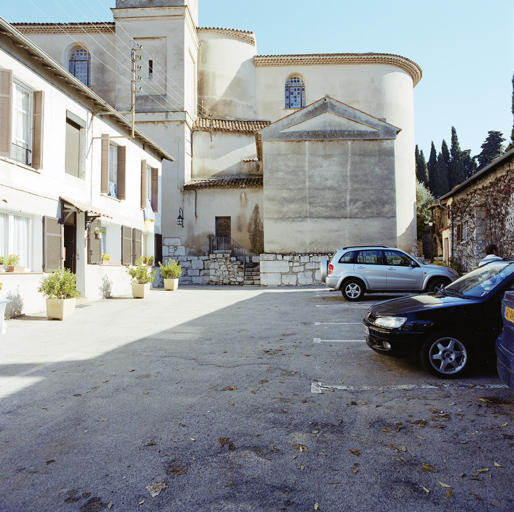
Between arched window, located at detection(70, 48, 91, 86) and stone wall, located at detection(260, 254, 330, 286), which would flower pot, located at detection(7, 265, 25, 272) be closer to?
stone wall, located at detection(260, 254, 330, 286)

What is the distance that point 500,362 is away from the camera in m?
3.96

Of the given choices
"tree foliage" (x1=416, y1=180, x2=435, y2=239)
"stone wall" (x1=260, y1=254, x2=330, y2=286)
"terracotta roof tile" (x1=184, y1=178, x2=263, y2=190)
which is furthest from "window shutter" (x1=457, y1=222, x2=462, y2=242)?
"tree foliage" (x1=416, y1=180, x2=435, y2=239)

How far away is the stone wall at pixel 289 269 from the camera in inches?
826

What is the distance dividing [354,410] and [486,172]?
1359cm

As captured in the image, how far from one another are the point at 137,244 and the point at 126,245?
1363mm

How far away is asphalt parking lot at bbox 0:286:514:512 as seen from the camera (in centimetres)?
273

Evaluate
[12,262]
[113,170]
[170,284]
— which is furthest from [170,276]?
[12,262]

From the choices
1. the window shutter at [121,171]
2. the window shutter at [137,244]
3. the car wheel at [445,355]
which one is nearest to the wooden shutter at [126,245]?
the window shutter at [137,244]

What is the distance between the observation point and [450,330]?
5273mm

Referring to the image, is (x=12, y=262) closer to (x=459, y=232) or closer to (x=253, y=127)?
(x=459, y=232)

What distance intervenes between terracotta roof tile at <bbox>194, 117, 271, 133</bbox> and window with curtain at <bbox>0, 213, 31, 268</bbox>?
17.6 m

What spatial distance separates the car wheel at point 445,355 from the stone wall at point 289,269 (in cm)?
1561

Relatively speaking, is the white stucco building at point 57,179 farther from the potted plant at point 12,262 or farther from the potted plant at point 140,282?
the potted plant at point 140,282

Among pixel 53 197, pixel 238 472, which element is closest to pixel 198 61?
pixel 53 197
